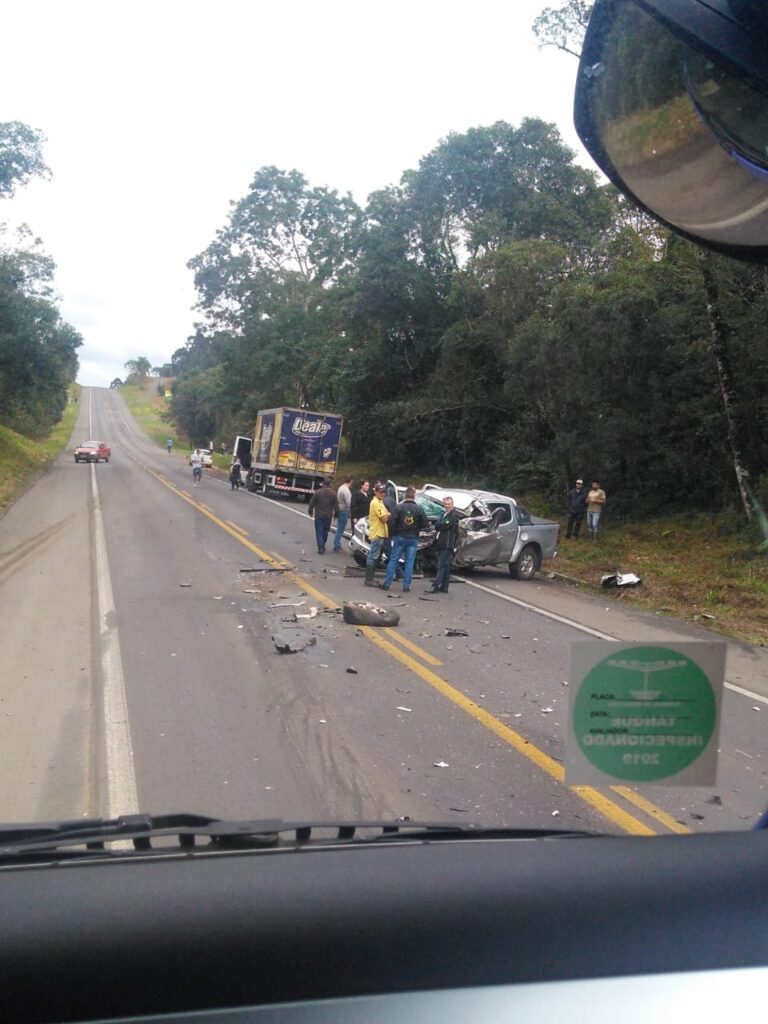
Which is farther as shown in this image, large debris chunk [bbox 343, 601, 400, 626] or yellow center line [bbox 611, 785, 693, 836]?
large debris chunk [bbox 343, 601, 400, 626]

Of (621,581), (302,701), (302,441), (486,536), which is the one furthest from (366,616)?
(302,441)

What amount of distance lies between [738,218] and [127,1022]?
98.8 inches

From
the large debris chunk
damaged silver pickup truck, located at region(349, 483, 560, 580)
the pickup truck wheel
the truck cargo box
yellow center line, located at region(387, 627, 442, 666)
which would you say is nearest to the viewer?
yellow center line, located at region(387, 627, 442, 666)

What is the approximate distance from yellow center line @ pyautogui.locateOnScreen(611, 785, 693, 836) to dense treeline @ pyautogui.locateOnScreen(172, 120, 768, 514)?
15514 millimetres

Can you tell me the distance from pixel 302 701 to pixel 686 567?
1419cm

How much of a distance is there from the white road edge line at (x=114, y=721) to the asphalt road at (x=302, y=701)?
21mm

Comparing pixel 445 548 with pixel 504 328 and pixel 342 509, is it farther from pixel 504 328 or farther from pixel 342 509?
pixel 504 328

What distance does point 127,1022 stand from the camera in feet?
5.26

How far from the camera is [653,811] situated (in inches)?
233

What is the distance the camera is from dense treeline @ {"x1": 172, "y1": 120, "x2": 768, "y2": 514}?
76.8 ft

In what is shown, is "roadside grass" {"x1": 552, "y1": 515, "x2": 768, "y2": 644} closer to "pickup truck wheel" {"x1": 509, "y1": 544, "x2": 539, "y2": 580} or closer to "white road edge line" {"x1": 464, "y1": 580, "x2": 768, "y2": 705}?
"pickup truck wheel" {"x1": 509, "y1": 544, "x2": 539, "y2": 580}

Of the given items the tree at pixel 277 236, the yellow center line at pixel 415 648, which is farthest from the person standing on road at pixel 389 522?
the tree at pixel 277 236

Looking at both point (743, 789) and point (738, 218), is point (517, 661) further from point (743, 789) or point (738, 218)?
point (738, 218)

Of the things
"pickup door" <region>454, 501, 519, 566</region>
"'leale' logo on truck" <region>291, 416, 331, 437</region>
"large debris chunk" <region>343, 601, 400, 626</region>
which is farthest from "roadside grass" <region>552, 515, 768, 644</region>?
"'leale' logo on truck" <region>291, 416, 331, 437</region>
